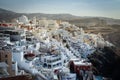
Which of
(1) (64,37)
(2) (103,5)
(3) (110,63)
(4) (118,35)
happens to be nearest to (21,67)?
(3) (110,63)

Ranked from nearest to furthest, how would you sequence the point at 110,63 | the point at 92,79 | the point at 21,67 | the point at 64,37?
the point at 21,67, the point at 92,79, the point at 110,63, the point at 64,37

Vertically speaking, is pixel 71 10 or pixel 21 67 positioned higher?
pixel 71 10

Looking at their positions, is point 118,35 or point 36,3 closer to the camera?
point 36,3

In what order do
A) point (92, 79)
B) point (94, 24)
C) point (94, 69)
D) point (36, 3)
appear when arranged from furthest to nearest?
point (94, 24), point (36, 3), point (94, 69), point (92, 79)

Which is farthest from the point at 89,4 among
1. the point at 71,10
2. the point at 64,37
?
the point at 64,37

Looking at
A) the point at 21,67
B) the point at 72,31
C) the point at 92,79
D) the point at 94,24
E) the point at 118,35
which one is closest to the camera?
the point at 21,67

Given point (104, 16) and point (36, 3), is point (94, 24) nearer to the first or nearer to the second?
point (104, 16)

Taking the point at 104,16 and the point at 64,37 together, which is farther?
the point at 104,16

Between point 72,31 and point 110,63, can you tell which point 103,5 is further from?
point 110,63

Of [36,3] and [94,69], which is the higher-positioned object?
[36,3]
